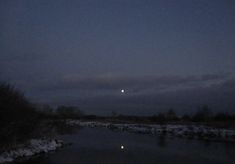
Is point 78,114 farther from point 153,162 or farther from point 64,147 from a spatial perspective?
point 153,162

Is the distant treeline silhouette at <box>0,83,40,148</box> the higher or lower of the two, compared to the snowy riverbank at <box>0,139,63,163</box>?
higher

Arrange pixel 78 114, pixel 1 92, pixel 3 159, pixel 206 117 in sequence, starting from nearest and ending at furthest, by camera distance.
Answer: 1. pixel 3 159
2. pixel 1 92
3. pixel 206 117
4. pixel 78 114

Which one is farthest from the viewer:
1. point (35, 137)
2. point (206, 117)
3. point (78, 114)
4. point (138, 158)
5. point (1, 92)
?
point (78, 114)

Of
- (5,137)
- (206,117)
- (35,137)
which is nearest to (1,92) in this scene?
(5,137)

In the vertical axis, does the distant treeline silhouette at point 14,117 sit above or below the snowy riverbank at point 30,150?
above

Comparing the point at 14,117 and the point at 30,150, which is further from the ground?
the point at 14,117

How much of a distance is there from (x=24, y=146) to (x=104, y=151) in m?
6.32

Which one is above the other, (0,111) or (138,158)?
(0,111)

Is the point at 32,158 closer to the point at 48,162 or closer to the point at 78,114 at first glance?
the point at 48,162

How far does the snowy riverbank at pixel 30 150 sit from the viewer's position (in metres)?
24.2

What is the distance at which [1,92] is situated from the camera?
2520 centimetres

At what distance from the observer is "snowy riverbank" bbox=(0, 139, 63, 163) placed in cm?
2419

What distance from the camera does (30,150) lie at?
2817 cm

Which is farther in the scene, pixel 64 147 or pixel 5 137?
pixel 64 147
